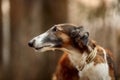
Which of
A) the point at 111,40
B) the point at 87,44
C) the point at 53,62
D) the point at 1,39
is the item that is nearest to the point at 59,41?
the point at 87,44

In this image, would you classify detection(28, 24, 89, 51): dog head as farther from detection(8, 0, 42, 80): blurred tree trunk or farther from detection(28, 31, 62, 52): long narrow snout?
detection(8, 0, 42, 80): blurred tree trunk

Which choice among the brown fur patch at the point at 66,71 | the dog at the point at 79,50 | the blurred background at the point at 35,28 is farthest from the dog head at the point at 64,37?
the blurred background at the point at 35,28

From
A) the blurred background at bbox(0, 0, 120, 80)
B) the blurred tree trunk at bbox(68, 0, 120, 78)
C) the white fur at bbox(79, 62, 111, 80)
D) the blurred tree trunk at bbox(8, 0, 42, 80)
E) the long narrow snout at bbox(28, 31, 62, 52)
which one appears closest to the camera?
the long narrow snout at bbox(28, 31, 62, 52)

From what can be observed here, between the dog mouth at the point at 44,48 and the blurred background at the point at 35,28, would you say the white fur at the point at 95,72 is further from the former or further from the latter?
the blurred background at the point at 35,28

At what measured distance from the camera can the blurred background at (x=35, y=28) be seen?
2955mm

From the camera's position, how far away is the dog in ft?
5.78

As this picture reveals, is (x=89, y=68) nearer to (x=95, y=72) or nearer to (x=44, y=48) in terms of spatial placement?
(x=95, y=72)

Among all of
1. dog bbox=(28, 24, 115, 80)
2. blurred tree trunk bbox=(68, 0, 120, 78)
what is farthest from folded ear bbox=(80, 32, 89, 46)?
blurred tree trunk bbox=(68, 0, 120, 78)

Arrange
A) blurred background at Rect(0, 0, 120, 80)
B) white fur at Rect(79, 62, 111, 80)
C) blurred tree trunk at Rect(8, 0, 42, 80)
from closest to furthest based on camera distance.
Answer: white fur at Rect(79, 62, 111, 80) < blurred background at Rect(0, 0, 120, 80) < blurred tree trunk at Rect(8, 0, 42, 80)

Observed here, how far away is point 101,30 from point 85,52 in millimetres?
1049

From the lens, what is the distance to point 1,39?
359cm

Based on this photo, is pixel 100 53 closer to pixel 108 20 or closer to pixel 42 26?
pixel 108 20

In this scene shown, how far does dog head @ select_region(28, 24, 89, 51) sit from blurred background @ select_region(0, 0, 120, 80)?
1.05m

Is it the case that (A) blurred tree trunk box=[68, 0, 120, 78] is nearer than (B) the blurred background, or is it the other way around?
(A) blurred tree trunk box=[68, 0, 120, 78]
